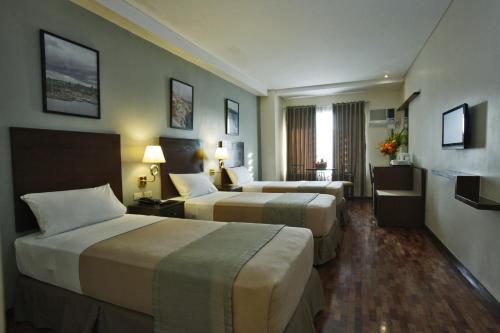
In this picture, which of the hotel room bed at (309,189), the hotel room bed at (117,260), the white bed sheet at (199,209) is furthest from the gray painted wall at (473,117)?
the white bed sheet at (199,209)

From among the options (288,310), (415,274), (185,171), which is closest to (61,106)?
(185,171)

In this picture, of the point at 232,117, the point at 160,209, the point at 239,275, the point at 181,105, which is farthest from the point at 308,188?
the point at 239,275

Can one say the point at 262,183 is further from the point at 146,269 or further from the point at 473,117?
the point at 146,269

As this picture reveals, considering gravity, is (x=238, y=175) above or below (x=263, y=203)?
above

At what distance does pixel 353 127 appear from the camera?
679 cm

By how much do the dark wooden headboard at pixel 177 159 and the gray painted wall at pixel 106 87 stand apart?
0.12m

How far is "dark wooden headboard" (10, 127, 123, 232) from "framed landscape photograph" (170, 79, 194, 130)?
3.49 feet

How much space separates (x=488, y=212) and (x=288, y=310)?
184 centimetres

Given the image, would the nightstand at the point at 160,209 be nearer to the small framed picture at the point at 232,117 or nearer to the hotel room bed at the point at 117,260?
the hotel room bed at the point at 117,260

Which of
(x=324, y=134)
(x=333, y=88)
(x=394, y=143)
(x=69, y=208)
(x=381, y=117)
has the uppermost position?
(x=333, y=88)

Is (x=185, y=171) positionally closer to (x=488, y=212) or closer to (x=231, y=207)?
(x=231, y=207)

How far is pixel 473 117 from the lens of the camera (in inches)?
94.6

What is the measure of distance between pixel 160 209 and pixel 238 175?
2347 mm

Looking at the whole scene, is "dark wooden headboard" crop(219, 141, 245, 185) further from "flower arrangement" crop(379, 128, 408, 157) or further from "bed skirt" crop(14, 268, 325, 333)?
"bed skirt" crop(14, 268, 325, 333)
